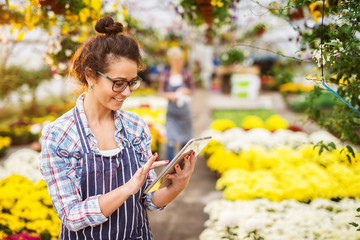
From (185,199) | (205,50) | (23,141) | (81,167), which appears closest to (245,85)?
(205,50)

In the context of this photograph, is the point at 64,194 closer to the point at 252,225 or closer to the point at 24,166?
the point at 252,225

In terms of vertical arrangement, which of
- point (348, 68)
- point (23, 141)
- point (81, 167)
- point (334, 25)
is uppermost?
point (334, 25)

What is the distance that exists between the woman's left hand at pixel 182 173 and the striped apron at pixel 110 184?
0.55 ft

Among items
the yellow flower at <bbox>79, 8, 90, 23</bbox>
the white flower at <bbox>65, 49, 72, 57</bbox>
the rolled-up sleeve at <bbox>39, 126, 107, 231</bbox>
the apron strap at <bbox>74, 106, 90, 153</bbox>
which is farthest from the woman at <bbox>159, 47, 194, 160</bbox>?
the rolled-up sleeve at <bbox>39, 126, 107, 231</bbox>

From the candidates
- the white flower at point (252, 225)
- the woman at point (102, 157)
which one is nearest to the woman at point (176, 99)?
the white flower at point (252, 225)

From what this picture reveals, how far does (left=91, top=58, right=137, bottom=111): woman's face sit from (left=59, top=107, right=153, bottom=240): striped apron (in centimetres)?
12

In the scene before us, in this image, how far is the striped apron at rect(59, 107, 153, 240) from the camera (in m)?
1.33

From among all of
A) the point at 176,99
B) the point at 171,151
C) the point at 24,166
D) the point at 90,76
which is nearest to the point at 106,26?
the point at 90,76

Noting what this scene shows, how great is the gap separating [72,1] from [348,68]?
68.3 inches

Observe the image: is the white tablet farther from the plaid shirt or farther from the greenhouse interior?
the plaid shirt

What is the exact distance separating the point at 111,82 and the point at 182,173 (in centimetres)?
47

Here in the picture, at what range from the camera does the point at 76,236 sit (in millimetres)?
1354

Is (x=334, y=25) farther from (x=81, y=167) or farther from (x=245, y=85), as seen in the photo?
(x=245, y=85)

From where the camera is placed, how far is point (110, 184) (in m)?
1.35
